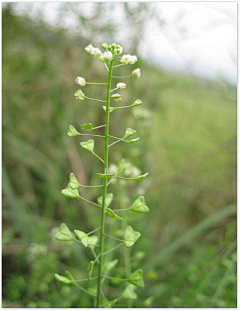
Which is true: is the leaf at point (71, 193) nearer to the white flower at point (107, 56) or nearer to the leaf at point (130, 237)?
the leaf at point (130, 237)

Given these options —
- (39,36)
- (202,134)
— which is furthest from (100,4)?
(202,134)

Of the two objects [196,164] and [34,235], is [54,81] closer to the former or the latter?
[34,235]

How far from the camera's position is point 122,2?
128 cm

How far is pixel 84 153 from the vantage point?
61.4 inches

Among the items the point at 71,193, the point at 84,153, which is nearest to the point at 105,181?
the point at 71,193

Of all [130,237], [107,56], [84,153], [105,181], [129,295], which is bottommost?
[84,153]

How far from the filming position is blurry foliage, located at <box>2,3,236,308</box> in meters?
1.33

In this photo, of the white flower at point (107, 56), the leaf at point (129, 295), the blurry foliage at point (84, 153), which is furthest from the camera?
the blurry foliage at point (84, 153)

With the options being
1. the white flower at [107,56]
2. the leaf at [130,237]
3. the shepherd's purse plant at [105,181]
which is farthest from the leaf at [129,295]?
the white flower at [107,56]

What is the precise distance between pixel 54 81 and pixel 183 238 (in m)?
1.03

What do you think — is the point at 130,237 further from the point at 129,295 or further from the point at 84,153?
the point at 84,153

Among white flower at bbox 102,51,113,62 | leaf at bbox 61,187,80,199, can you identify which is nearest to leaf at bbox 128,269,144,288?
leaf at bbox 61,187,80,199

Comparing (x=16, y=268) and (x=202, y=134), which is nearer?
(x=16, y=268)

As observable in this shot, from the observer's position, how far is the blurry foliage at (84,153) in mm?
1326
